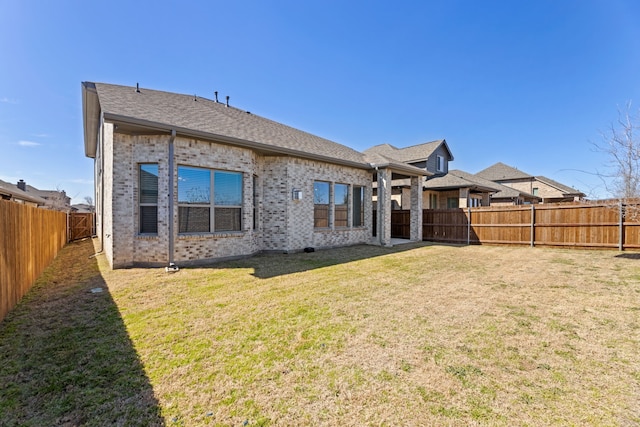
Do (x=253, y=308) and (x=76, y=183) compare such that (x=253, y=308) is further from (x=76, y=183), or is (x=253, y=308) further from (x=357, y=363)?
(x=76, y=183)

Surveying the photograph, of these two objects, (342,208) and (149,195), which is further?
(342,208)

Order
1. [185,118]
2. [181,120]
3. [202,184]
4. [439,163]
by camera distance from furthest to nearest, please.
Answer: [439,163], [185,118], [202,184], [181,120]

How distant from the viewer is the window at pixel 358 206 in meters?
13.4

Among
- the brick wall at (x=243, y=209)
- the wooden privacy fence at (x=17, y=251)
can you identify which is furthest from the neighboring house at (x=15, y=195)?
A: the brick wall at (x=243, y=209)

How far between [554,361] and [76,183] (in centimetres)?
6187

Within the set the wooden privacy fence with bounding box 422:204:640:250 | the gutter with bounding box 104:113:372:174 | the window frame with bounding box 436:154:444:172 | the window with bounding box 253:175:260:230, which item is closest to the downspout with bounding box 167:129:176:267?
the gutter with bounding box 104:113:372:174

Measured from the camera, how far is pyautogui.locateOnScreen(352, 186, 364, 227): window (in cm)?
1344

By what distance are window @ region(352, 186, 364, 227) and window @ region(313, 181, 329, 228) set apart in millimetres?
1812

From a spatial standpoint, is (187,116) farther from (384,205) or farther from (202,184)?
(384,205)

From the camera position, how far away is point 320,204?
39.1ft

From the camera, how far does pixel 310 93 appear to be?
15.5 meters

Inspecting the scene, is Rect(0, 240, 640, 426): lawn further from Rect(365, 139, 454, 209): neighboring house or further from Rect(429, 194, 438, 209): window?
Rect(429, 194, 438, 209): window

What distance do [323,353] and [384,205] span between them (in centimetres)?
1082

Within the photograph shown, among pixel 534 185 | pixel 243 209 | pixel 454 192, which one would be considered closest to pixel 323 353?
pixel 243 209
